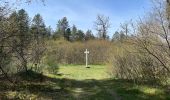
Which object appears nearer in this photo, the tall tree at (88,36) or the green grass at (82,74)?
the green grass at (82,74)

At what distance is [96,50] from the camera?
59.8 metres

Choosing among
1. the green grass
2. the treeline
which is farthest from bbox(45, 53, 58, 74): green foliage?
the treeline

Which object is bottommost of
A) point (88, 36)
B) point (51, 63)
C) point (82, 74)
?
point (82, 74)

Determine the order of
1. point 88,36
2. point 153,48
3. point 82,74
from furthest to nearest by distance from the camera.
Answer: point 88,36 → point 82,74 → point 153,48

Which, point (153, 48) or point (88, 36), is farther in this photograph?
point (88, 36)

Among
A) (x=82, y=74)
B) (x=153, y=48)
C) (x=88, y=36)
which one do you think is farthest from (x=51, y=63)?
(x=88, y=36)

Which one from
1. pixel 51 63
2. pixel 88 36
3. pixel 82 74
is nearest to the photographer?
pixel 51 63

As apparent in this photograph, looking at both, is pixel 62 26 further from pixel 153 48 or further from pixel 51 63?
pixel 153 48

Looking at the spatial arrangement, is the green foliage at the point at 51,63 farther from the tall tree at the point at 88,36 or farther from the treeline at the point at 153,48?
the tall tree at the point at 88,36

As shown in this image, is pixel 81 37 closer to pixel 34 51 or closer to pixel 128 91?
pixel 34 51

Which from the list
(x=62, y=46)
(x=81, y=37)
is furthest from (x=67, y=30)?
(x=62, y=46)

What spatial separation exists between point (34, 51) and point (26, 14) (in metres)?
5.69

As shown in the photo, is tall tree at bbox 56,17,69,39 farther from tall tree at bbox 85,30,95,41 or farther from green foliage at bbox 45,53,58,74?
green foliage at bbox 45,53,58,74

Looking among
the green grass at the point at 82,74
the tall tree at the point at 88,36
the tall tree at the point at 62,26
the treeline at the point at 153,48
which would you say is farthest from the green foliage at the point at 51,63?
the tall tree at the point at 62,26
